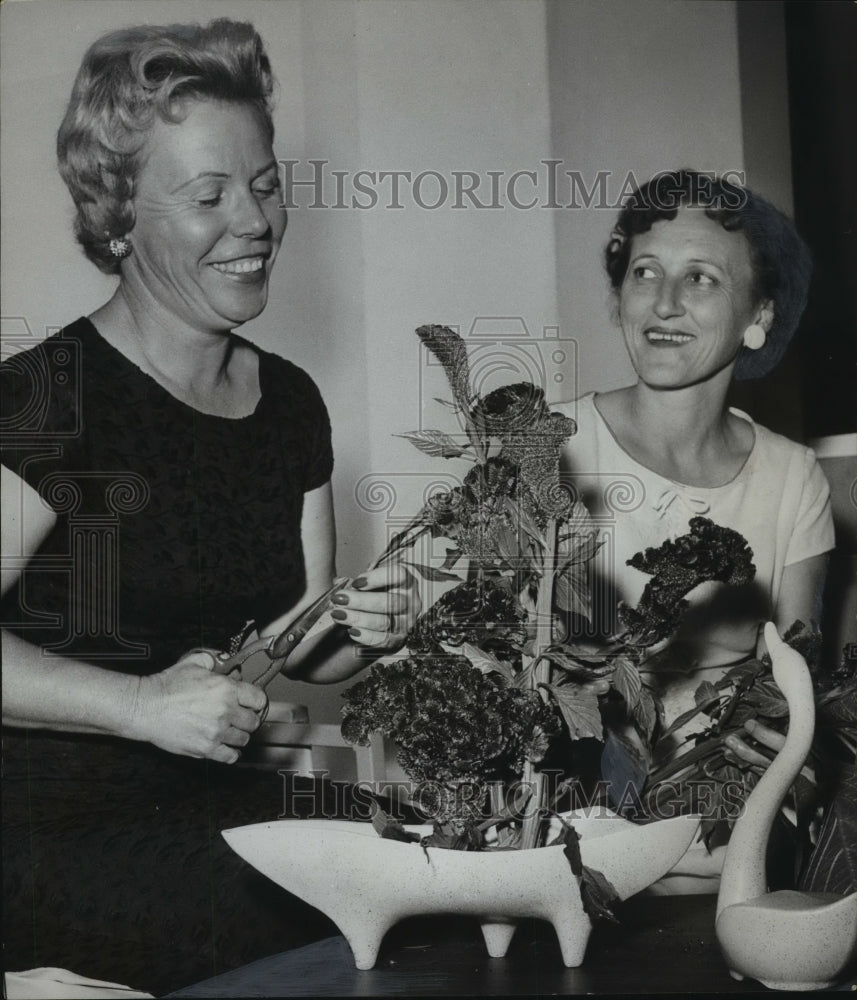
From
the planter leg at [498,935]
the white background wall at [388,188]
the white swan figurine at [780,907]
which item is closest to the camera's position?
the white swan figurine at [780,907]

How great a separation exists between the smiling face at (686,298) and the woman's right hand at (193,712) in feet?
2.08

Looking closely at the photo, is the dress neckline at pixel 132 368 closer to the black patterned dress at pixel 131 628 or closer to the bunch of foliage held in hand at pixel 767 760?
the black patterned dress at pixel 131 628

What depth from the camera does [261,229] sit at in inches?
59.4

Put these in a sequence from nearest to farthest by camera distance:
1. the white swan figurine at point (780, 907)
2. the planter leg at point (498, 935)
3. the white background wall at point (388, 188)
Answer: the white swan figurine at point (780, 907), the planter leg at point (498, 935), the white background wall at point (388, 188)

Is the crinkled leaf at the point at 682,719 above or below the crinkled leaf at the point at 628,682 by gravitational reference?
below

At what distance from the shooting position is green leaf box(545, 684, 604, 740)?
1385mm

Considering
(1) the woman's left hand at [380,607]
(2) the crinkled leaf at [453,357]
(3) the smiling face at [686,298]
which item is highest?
(3) the smiling face at [686,298]

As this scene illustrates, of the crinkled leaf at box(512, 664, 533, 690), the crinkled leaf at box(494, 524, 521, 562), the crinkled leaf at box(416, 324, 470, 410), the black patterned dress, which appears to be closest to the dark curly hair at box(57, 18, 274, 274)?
the black patterned dress

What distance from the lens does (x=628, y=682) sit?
142 cm

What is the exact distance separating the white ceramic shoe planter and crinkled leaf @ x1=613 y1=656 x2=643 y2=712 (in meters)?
0.14

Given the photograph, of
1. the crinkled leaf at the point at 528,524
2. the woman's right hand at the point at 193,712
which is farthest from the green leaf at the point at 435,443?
the woman's right hand at the point at 193,712

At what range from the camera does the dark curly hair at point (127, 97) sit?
4.89ft

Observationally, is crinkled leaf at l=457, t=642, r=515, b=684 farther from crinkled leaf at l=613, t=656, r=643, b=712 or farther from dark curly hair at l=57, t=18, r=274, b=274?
dark curly hair at l=57, t=18, r=274, b=274

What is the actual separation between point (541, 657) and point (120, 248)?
0.70m
